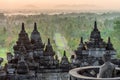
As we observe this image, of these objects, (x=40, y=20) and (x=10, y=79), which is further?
(x=40, y=20)

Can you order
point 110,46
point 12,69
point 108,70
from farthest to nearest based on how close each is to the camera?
point 110,46 → point 12,69 → point 108,70

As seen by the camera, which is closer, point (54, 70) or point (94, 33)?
point (54, 70)

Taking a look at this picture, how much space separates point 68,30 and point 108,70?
3083 inches

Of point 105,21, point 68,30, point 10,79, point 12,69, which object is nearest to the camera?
point 10,79

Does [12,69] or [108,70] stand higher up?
[108,70]

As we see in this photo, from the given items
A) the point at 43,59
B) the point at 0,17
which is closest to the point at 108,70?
the point at 43,59

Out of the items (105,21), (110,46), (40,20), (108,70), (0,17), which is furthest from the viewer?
(105,21)

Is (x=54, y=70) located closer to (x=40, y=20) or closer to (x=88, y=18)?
(x=40, y=20)

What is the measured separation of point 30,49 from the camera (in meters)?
20.7

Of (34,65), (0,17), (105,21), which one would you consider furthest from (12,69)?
(105,21)

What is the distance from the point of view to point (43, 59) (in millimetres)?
20734

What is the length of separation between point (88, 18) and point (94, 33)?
92.1 m

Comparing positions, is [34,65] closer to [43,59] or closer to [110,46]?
[43,59]

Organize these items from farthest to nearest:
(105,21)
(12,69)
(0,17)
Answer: (105,21), (0,17), (12,69)
